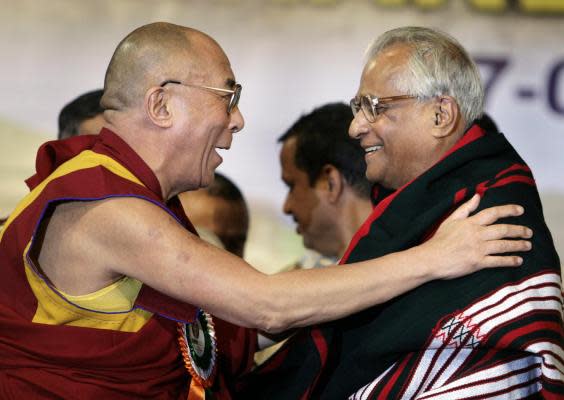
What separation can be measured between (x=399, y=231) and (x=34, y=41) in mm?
3317

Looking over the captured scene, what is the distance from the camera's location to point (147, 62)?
2840mm

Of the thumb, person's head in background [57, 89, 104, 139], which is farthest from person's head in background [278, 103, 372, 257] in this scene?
the thumb

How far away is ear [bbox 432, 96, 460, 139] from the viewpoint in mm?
2922

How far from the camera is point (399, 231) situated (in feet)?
9.36

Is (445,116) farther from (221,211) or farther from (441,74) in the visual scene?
(221,211)

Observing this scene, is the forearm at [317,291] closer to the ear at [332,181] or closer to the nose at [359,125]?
the nose at [359,125]

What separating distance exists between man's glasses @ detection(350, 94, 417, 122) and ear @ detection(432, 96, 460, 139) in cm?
8

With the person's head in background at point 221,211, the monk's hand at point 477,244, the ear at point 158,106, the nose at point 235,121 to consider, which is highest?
the person's head in background at point 221,211

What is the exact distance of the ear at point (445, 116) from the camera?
2922 mm

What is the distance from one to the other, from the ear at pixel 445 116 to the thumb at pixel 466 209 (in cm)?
28

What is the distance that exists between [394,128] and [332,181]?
114cm

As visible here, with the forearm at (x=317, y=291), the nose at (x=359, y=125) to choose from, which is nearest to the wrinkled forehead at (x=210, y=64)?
the nose at (x=359, y=125)

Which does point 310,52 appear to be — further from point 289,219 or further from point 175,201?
point 175,201

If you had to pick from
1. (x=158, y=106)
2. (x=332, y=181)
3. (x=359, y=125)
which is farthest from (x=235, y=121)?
(x=332, y=181)
